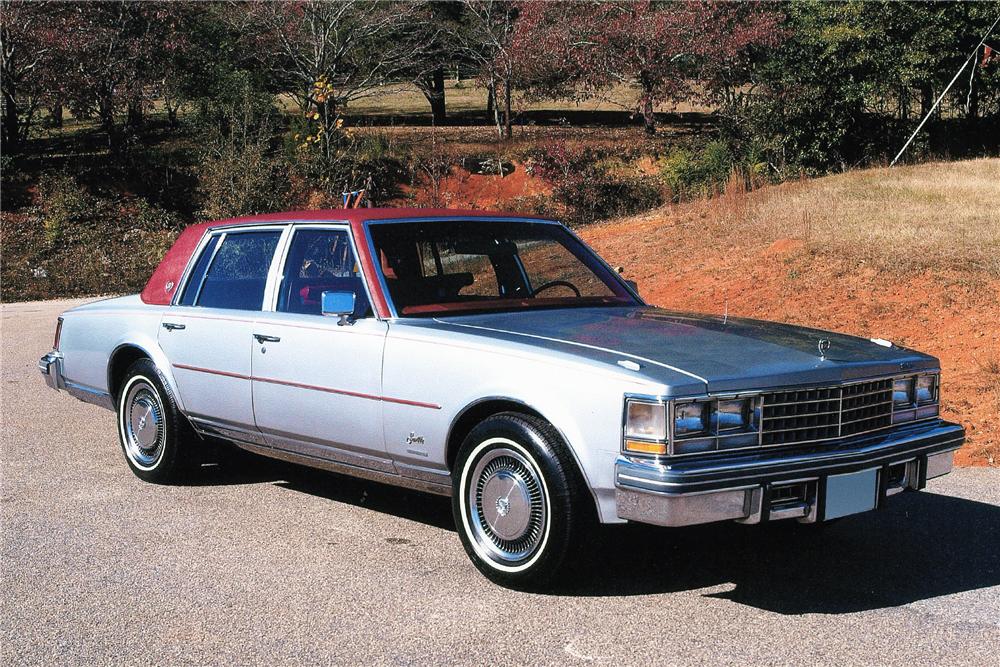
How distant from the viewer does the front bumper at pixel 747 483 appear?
429 cm

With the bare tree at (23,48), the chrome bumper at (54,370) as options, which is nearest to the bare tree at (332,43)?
the bare tree at (23,48)

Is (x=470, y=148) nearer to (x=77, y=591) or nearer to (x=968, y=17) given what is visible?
(x=968, y=17)

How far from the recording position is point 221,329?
6.32 metres

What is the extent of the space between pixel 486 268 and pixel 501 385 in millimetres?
1374

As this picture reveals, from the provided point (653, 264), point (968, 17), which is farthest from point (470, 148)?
point (653, 264)

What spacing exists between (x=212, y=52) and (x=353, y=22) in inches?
206

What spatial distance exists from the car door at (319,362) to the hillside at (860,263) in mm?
4303

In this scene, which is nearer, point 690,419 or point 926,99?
point 690,419

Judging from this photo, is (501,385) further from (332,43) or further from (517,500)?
(332,43)

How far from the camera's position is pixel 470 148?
116ft

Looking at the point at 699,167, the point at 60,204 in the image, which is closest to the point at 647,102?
A: the point at 699,167

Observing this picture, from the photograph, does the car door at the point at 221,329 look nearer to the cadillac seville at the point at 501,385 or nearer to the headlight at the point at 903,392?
the cadillac seville at the point at 501,385

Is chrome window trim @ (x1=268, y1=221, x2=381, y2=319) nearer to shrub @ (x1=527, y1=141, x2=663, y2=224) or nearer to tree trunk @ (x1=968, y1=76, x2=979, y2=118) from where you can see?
shrub @ (x1=527, y1=141, x2=663, y2=224)

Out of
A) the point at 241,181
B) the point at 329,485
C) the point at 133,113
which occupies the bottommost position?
the point at 329,485
